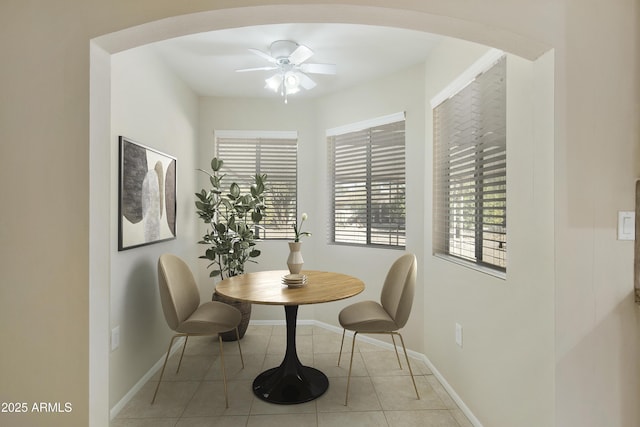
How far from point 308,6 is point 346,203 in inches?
98.0

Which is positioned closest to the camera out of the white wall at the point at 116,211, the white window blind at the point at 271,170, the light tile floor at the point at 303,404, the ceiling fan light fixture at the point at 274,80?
the light tile floor at the point at 303,404

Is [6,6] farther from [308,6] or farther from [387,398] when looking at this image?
[387,398]

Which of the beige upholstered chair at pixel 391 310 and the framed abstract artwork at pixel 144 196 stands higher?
the framed abstract artwork at pixel 144 196

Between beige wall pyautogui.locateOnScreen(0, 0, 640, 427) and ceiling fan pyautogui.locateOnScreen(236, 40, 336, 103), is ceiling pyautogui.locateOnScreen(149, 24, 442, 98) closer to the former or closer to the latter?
ceiling fan pyautogui.locateOnScreen(236, 40, 336, 103)

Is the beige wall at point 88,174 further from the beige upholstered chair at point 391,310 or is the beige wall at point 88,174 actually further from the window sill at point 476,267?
the beige upholstered chair at point 391,310

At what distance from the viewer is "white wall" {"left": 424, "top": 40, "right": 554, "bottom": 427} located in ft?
4.27

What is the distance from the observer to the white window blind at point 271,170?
3848 millimetres

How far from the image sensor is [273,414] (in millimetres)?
2088

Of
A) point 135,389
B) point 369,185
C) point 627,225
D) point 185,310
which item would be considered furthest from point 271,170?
point 627,225

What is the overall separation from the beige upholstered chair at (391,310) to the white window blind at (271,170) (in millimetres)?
1576

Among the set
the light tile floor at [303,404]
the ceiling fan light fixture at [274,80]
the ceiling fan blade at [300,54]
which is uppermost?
the ceiling fan blade at [300,54]

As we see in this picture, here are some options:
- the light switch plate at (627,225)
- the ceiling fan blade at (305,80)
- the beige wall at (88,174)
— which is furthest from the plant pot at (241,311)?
the light switch plate at (627,225)

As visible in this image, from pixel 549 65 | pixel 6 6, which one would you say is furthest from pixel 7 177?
pixel 549 65

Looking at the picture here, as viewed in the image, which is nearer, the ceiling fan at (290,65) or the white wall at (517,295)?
the white wall at (517,295)
